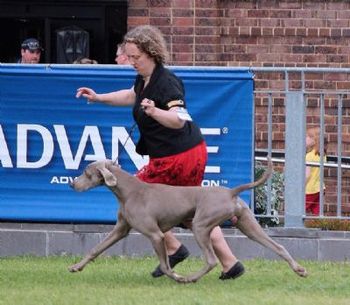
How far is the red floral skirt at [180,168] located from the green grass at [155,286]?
707 millimetres

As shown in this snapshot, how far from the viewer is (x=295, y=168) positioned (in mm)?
11906

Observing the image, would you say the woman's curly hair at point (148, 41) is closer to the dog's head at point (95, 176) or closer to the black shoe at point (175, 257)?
the dog's head at point (95, 176)

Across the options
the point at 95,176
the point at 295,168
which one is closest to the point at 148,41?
the point at 95,176

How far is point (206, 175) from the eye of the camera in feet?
38.9

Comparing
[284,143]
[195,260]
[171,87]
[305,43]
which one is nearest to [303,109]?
[284,143]

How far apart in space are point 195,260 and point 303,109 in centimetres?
158

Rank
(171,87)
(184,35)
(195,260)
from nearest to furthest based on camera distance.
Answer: (171,87), (195,260), (184,35)

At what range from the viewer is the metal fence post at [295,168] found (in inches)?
468

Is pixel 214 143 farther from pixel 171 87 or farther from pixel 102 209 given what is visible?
pixel 171 87

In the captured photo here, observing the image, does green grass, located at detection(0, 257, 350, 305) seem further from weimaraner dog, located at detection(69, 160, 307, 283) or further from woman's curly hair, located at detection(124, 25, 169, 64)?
woman's curly hair, located at detection(124, 25, 169, 64)

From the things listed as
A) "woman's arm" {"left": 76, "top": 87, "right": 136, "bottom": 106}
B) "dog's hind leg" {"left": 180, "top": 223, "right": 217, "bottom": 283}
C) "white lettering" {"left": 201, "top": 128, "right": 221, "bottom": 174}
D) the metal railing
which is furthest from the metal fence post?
"dog's hind leg" {"left": 180, "top": 223, "right": 217, "bottom": 283}

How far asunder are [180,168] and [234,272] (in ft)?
2.83

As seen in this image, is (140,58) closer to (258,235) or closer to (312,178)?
(258,235)

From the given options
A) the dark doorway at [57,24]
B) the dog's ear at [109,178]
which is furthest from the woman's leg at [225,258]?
the dark doorway at [57,24]
